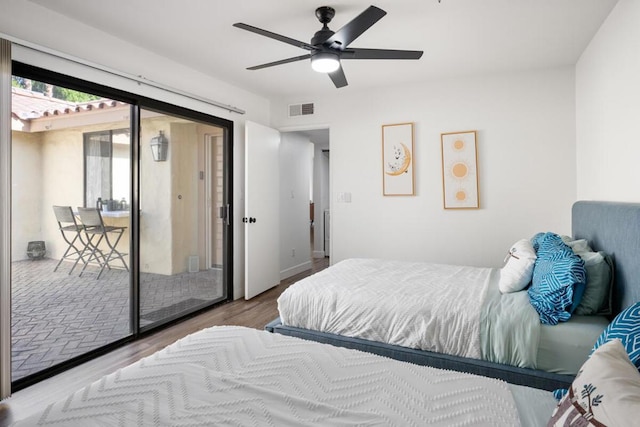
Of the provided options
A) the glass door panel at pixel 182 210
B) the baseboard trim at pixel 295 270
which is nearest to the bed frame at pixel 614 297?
the glass door panel at pixel 182 210

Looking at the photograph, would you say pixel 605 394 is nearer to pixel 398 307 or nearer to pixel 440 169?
pixel 398 307

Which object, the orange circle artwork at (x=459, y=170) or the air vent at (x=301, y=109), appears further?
the air vent at (x=301, y=109)

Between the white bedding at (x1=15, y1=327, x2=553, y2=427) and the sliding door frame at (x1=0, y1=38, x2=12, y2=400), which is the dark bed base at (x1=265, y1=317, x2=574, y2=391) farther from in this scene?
the sliding door frame at (x1=0, y1=38, x2=12, y2=400)

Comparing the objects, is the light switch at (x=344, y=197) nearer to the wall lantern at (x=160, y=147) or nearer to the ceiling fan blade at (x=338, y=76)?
the ceiling fan blade at (x=338, y=76)

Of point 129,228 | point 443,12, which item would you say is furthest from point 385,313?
point 129,228

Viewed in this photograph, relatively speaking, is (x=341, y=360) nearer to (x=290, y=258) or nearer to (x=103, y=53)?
(x=103, y=53)

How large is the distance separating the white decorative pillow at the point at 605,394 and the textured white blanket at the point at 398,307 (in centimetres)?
111

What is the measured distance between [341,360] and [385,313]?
34.8 inches

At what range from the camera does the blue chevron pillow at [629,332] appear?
1017 mm

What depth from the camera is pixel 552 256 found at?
79.6 inches

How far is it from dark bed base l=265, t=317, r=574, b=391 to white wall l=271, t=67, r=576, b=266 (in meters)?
2.14

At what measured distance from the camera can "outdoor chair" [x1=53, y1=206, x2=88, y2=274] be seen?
2881 millimetres

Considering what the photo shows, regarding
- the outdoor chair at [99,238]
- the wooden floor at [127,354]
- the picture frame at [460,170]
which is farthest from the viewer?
the picture frame at [460,170]

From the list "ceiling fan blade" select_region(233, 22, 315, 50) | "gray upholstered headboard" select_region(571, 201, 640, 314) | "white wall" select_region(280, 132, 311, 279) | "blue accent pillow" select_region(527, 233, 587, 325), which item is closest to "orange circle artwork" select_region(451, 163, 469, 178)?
"gray upholstered headboard" select_region(571, 201, 640, 314)
